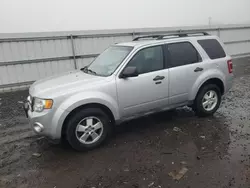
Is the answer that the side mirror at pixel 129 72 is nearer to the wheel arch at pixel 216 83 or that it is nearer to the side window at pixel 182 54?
the side window at pixel 182 54

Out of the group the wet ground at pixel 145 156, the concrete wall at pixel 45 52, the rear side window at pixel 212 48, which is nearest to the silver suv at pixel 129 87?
the rear side window at pixel 212 48

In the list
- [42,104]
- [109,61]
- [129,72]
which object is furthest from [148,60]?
[42,104]

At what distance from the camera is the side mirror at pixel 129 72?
4293mm

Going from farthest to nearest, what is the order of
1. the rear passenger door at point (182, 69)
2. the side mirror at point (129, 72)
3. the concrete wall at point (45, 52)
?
the concrete wall at point (45, 52), the rear passenger door at point (182, 69), the side mirror at point (129, 72)

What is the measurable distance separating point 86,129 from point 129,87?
107 centimetres

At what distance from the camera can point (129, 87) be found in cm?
443

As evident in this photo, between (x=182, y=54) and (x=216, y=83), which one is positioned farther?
(x=216, y=83)

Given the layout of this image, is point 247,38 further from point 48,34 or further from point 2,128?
point 2,128

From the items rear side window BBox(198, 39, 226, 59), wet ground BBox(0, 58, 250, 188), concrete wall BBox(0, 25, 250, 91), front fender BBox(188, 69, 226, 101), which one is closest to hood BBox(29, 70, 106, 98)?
wet ground BBox(0, 58, 250, 188)

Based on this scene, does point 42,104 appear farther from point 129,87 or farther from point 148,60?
point 148,60

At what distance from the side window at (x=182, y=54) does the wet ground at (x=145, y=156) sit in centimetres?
131

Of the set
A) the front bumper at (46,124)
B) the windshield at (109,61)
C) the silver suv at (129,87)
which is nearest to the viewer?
the front bumper at (46,124)

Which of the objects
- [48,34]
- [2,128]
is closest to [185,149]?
[2,128]

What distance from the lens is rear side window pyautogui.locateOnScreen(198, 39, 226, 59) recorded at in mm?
5367
